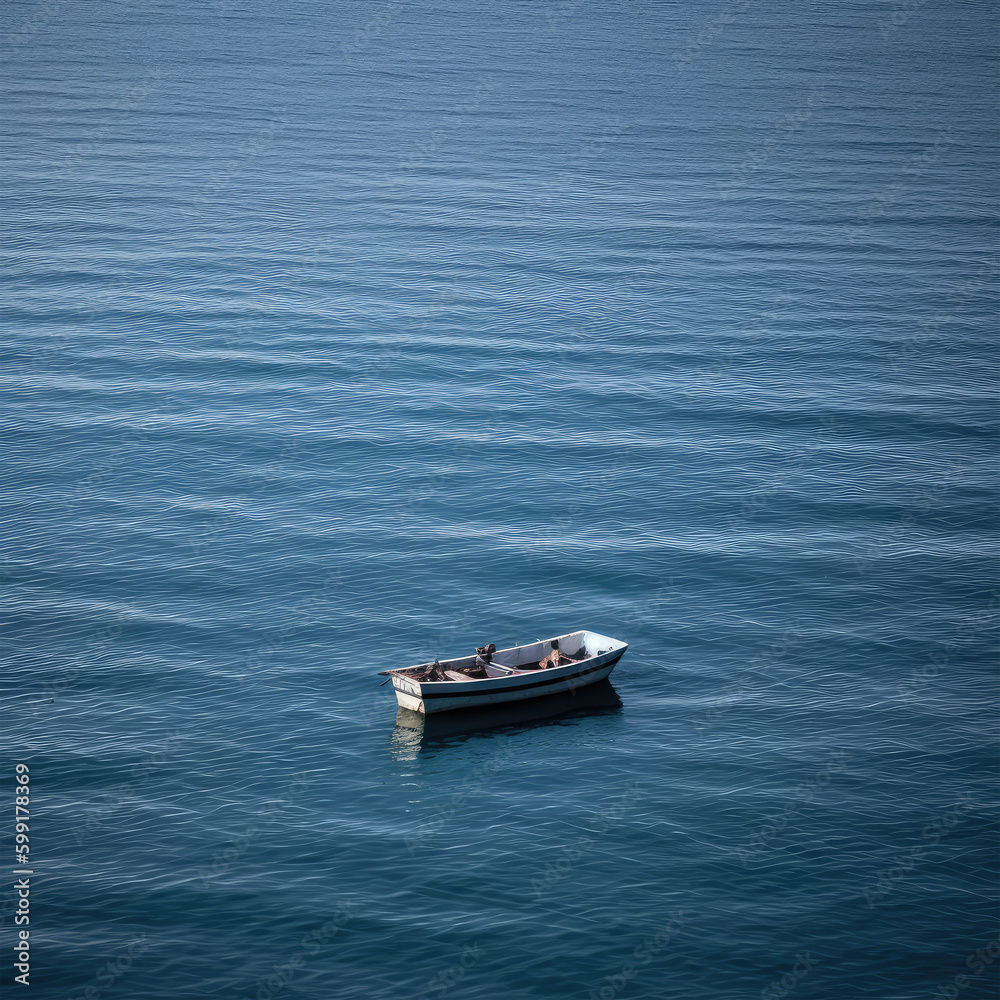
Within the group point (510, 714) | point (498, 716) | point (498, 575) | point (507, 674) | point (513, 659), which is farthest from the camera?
point (498, 575)

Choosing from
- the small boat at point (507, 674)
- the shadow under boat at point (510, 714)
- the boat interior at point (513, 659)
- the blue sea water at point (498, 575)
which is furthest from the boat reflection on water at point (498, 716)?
the boat interior at point (513, 659)

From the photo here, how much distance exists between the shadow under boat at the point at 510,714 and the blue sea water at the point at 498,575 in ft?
0.72

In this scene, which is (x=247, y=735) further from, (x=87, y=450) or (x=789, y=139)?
(x=789, y=139)

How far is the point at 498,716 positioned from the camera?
56.0 metres

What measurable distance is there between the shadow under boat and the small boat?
0.39 metres

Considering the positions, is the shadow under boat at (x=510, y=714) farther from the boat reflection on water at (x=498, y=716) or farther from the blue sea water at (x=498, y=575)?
the blue sea water at (x=498, y=575)

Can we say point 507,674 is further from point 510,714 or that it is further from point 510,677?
point 510,714

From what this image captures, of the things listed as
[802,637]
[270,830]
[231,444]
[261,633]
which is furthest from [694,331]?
[270,830]

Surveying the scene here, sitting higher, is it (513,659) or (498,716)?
(513,659)

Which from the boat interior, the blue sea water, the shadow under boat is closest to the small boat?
the boat interior

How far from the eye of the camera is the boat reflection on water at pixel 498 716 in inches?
2144

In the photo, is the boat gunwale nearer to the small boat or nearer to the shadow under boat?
the small boat

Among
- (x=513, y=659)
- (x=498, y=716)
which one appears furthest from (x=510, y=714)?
(x=513, y=659)

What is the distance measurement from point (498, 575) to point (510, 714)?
15.1 meters
